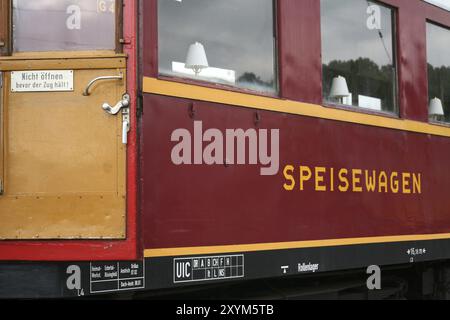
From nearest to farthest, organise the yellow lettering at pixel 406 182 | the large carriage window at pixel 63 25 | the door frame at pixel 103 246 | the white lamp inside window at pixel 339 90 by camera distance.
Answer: the door frame at pixel 103 246
the large carriage window at pixel 63 25
the white lamp inside window at pixel 339 90
the yellow lettering at pixel 406 182

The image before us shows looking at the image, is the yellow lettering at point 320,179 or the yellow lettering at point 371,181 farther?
the yellow lettering at point 371,181

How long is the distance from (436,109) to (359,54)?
3.78 feet

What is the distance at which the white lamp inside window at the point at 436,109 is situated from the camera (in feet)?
20.6

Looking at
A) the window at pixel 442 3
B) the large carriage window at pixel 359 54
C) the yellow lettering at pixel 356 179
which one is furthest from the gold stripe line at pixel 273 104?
the window at pixel 442 3

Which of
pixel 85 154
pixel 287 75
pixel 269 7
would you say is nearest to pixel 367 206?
pixel 287 75

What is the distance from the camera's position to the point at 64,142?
3832 mm

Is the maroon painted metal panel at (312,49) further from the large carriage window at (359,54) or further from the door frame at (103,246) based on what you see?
the door frame at (103,246)

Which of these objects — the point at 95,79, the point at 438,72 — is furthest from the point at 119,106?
the point at 438,72

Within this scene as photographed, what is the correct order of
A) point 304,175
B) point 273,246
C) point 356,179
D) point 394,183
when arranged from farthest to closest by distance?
1. point 394,183
2. point 356,179
3. point 304,175
4. point 273,246

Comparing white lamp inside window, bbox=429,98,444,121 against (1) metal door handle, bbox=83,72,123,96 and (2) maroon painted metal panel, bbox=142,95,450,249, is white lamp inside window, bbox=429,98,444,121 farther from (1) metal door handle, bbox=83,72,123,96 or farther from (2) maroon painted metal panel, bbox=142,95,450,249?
(1) metal door handle, bbox=83,72,123,96

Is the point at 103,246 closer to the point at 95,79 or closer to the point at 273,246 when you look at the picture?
the point at 95,79

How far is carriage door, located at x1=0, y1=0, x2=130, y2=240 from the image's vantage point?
381cm

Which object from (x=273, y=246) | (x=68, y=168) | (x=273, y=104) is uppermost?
(x=273, y=104)

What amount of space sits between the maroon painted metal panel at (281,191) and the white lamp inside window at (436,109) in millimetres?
218
